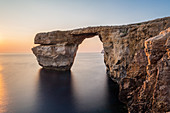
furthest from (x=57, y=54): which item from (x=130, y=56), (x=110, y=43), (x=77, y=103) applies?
(x=130, y=56)

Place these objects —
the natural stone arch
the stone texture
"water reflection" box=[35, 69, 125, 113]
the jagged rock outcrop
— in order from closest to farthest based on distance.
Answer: the jagged rock outcrop → "water reflection" box=[35, 69, 125, 113] → the natural stone arch → the stone texture

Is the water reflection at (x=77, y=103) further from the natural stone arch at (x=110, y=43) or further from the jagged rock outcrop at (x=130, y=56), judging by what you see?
the natural stone arch at (x=110, y=43)

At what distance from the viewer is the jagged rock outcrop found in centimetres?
478

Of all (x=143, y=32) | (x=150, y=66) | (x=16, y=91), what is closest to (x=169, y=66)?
(x=150, y=66)

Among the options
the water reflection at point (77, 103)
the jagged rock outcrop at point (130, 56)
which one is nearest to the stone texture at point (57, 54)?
the jagged rock outcrop at point (130, 56)

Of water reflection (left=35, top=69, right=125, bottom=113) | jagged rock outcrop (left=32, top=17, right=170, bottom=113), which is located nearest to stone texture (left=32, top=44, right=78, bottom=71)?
jagged rock outcrop (left=32, top=17, right=170, bottom=113)

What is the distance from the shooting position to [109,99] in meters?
10.6

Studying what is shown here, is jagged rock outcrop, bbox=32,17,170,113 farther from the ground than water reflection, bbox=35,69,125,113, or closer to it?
farther from the ground

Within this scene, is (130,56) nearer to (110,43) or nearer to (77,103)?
(110,43)

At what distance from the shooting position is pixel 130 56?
1205 centimetres

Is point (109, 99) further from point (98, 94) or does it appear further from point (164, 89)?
point (164, 89)

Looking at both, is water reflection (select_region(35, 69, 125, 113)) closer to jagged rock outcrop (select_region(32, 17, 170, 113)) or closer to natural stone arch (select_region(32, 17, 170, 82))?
jagged rock outcrop (select_region(32, 17, 170, 113))

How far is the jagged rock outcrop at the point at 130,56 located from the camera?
478 centimetres

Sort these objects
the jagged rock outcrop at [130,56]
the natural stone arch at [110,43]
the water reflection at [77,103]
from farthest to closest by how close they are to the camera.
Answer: the natural stone arch at [110,43] → the water reflection at [77,103] → the jagged rock outcrop at [130,56]
